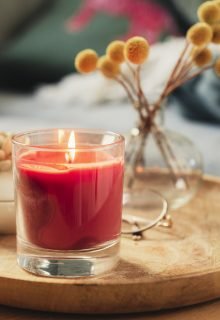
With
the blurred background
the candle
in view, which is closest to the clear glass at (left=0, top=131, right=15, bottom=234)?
the candle

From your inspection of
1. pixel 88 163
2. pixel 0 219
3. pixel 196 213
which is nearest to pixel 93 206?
pixel 88 163

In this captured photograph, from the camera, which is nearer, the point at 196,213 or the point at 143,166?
the point at 196,213

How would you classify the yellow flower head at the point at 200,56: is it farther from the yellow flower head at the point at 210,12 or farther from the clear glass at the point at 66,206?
the clear glass at the point at 66,206

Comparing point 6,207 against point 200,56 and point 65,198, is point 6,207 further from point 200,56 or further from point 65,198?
point 200,56

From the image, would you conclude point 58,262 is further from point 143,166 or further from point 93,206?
point 143,166

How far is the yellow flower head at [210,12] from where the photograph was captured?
0.87 meters

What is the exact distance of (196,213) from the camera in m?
0.96

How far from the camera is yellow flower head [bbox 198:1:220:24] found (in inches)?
34.1

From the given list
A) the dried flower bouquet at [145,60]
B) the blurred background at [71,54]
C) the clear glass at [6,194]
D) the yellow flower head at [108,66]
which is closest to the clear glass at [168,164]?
the dried flower bouquet at [145,60]

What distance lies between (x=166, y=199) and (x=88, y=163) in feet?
1.09

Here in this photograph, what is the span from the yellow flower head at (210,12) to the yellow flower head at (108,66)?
0.13 m

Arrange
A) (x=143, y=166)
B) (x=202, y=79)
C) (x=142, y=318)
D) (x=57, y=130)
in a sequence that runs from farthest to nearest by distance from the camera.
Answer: (x=202, y=79), (x=143, y=166), (x=57, y=130), (x=142, y=318)

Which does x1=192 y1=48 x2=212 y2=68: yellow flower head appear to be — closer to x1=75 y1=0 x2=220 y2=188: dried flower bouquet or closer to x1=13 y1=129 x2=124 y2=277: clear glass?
x1=75 y1=0 x2=220 y2=188: dried flower bouquet

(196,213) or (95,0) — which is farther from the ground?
(95,0)
